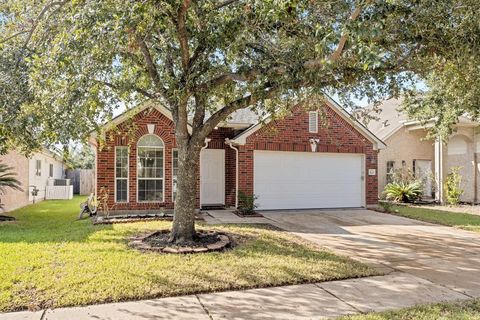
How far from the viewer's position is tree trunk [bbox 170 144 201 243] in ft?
27.7

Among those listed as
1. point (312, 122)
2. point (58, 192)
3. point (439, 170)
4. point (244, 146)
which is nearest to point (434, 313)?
point (244, 146)

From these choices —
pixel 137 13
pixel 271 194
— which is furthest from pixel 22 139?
pixel 271 194

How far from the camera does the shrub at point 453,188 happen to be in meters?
18.1

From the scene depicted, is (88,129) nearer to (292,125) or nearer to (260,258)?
(260,258)

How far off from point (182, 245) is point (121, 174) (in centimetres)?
595

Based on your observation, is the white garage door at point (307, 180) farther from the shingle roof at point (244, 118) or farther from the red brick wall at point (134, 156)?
the red brick wall at point (134, 156)

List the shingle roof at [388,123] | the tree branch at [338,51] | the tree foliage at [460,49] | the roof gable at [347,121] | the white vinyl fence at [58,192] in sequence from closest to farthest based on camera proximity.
A: 1. the tree branch at [338,51]
2. the tree foliage at [460,49]
3. the roof gable at [347,121]
4. the shingle roof at [388,123]
5. the white vinyl fence at [58,192]

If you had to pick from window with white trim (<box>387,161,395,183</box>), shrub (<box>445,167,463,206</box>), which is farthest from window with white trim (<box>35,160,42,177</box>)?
shrub (<box>445,167,463,206</box>)

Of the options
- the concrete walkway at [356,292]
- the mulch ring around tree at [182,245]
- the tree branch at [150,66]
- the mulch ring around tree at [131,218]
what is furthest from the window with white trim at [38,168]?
the concrete walkway at [356,292]

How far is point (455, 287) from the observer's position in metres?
5.93

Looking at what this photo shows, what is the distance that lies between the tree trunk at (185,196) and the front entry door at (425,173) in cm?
1623

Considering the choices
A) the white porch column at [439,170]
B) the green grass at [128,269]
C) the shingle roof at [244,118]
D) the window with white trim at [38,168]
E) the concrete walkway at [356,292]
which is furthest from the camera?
the window with white trim at [38,168]

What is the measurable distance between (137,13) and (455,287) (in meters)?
6.44

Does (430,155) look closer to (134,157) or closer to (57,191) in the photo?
(134,157)
